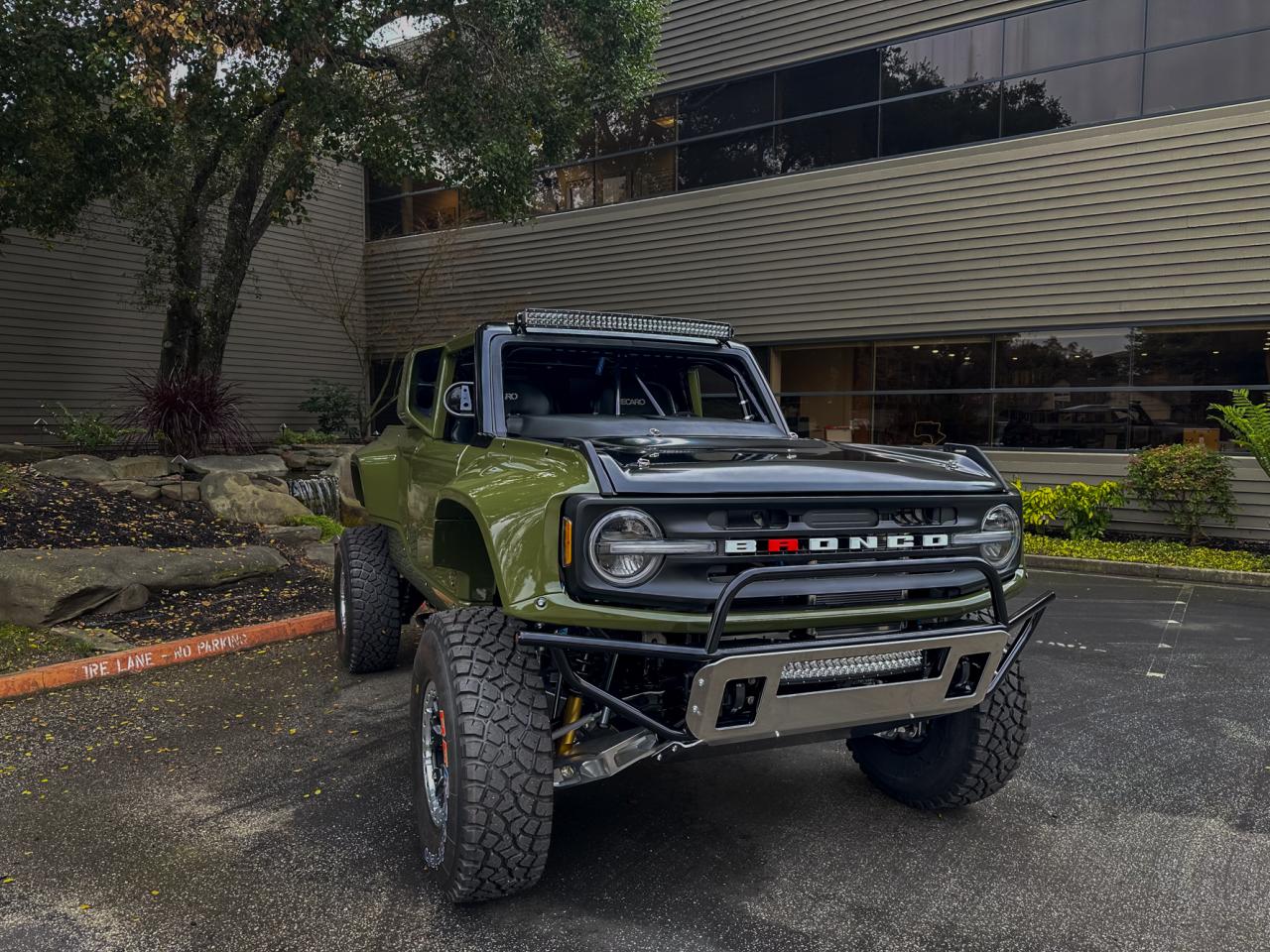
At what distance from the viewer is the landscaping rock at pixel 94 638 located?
5.48 meters

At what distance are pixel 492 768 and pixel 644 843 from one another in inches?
36.9

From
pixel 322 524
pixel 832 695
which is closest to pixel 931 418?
pixel 322 524

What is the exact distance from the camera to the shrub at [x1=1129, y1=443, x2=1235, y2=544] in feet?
32.0

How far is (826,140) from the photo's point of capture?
13.0m

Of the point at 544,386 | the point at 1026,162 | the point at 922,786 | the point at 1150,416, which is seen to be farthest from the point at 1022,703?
the point at 1026,162

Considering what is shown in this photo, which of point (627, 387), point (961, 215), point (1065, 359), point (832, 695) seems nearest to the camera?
point (832, 695)

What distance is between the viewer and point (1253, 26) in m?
9.92

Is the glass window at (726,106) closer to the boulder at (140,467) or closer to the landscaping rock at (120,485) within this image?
the boulder at (140,467)

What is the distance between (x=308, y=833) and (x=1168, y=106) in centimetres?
1184

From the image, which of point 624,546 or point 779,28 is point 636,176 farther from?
point 624,546

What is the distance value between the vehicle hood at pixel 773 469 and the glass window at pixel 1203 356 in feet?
28.8

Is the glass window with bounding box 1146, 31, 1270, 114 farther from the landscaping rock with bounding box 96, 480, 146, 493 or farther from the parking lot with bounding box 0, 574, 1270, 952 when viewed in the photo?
the landscaping rock with bounding box 96, 480, 146, 493

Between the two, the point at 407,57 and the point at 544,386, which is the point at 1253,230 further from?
the point at 407,57

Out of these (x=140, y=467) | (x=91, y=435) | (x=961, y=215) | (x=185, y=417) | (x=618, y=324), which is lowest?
(x=140, y=467)
